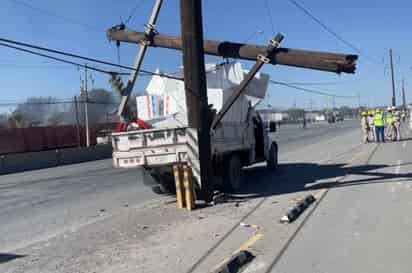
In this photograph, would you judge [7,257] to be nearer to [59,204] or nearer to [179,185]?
[179,185]

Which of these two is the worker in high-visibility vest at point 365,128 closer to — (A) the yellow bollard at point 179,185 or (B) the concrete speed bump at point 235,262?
(A) the yellow bollard at point 179,185

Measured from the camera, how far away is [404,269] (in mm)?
5238

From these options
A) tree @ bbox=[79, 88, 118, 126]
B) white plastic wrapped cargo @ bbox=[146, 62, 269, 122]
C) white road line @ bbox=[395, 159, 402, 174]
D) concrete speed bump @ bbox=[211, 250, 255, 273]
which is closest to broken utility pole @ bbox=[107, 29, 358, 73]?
white plastic wrapped cargo @ bbox=[146, 62, 269, 122]

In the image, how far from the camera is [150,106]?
12.2 meters

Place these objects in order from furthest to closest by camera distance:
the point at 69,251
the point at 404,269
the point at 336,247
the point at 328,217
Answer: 1. the point at 328,217
2. the point at 69,251
3. the point at 336,247
4. the point at 404,269

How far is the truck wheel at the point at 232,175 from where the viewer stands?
11.7m

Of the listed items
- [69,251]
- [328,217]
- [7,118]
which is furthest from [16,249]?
[7,118]

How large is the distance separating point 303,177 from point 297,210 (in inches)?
216

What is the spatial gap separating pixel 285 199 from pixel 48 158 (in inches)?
855

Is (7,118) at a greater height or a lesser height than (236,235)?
greater

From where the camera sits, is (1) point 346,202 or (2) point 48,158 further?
(2) point 48,158

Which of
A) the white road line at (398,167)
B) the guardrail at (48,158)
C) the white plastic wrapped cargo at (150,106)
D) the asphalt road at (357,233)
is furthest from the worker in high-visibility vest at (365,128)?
the white plastic wrapped cargo at (150,106)

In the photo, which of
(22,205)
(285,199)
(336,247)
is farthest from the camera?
(22,205)

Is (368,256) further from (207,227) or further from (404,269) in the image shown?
(207,227)
